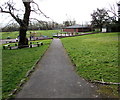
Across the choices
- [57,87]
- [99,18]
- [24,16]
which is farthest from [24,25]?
[99,18]

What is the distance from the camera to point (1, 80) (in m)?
5.35

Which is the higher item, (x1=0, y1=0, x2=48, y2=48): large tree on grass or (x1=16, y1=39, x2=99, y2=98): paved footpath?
(x1=0, y1=0, x2=48, y2=48): large tree on grass

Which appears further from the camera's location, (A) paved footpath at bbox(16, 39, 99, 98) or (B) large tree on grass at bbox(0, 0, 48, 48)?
(B) large tree on grass at bbox(0, 0, 48, 48)

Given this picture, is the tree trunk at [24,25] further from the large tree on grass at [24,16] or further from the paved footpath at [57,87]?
the paved footpath at [57,87]

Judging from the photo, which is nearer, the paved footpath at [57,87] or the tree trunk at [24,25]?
the paved footpath at [57,87]

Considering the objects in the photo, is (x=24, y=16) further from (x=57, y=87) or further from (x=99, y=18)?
(x=99, y=18)

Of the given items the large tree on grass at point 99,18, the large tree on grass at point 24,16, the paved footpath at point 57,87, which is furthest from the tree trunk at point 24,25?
the large tree on grass at point 99,18

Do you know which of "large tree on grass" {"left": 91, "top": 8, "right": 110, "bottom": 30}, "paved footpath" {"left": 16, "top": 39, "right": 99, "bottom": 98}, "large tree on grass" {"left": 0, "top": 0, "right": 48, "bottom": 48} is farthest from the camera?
"large tree on grass" {"left": 91, "top": 8, "right": 110, "bottom": 30}

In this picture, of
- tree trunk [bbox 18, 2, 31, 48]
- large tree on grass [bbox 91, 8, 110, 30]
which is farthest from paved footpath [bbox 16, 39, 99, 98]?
large tree on grass [bbox 91, 8, 110, 30]

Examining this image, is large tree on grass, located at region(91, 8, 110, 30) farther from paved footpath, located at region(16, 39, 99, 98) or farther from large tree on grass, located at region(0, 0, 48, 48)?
paved footpath, located at region(16, 39, 99, 98)

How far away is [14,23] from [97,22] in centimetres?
5031

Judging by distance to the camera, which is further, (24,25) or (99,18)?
(99,18)

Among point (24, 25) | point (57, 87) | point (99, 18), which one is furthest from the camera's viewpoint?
point (99, 18)

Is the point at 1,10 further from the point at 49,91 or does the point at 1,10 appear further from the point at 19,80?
the point at 49,91
